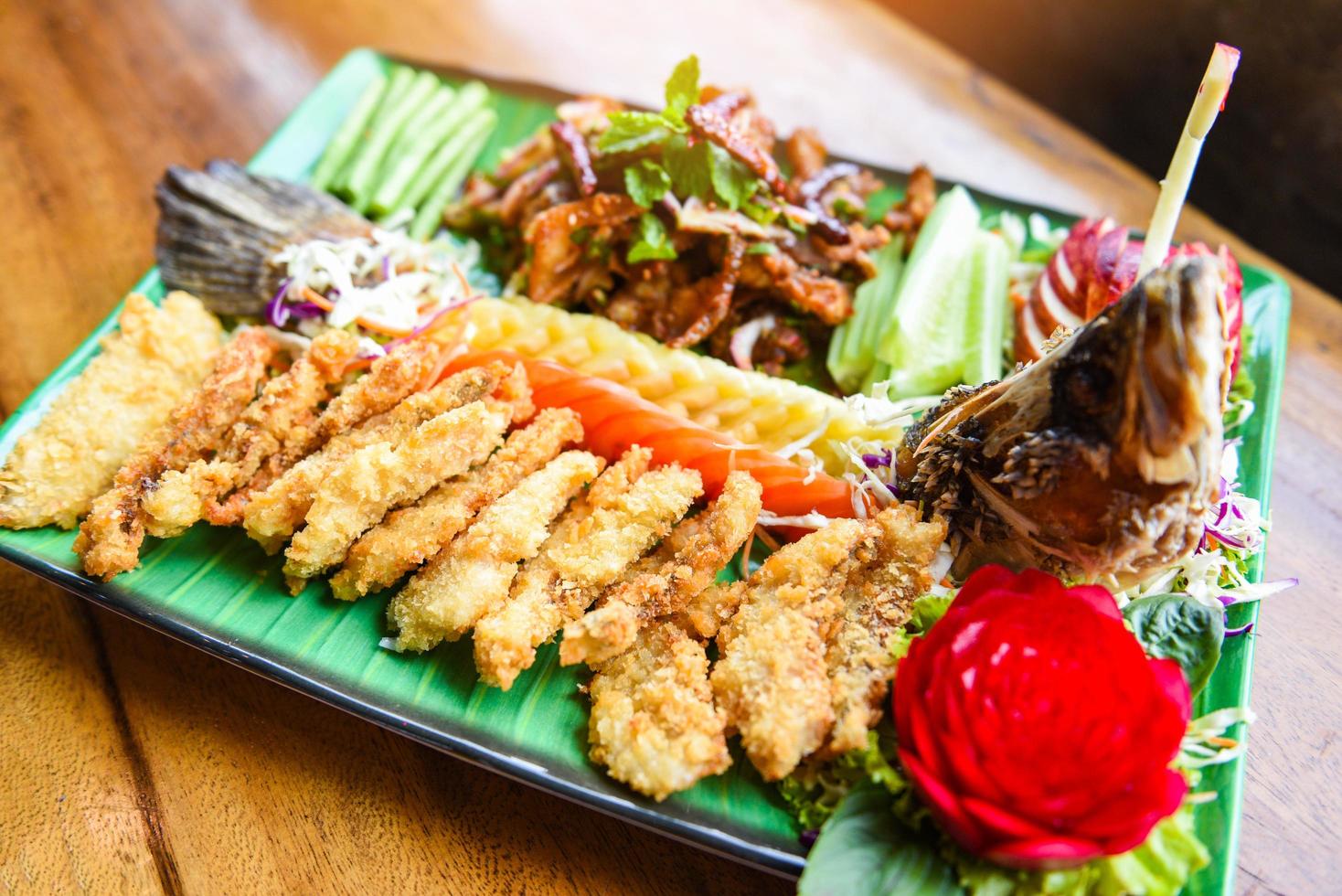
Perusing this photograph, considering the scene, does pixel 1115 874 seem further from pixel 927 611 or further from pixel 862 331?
pixel 862 331

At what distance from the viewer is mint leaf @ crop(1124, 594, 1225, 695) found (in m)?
2.99

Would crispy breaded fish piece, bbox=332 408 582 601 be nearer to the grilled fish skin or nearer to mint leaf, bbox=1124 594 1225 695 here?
the grilled fish skin

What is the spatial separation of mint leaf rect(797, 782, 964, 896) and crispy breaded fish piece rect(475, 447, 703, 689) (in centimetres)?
100

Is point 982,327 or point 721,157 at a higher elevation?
point 721,157

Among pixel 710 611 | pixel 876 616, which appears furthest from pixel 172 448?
pixel 876 616

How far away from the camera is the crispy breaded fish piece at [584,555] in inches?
119

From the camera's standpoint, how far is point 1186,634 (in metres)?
3.01

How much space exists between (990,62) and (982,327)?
4.71 metres

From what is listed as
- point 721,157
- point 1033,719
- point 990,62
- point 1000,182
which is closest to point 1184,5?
point 990,62

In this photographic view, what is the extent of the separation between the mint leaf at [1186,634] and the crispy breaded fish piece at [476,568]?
7.10ft

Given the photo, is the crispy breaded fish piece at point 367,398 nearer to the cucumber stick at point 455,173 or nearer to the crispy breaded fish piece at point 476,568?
the crispy breaded fish piece at point 476,568

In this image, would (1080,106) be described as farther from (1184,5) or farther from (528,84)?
(528,84)

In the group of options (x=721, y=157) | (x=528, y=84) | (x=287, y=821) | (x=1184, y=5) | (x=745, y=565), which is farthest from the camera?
(x=1184, y=5)

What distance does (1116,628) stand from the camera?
273 cm
